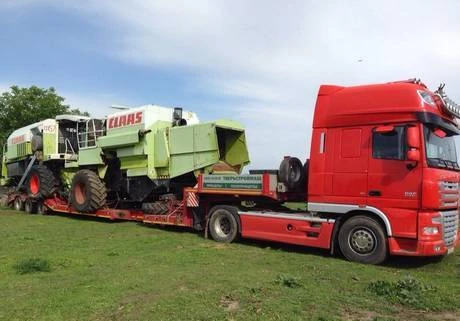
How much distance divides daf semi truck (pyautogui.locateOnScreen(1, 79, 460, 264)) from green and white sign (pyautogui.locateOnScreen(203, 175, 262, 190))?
0.04 meters

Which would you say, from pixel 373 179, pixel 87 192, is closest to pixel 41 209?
pixel 87 192

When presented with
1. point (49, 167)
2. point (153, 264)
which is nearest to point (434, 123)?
point (153, 264)

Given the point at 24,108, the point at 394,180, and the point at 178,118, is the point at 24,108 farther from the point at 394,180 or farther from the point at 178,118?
the point at 394,180

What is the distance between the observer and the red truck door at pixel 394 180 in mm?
9156

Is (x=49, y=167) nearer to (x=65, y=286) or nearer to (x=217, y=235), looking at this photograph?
(x=217, y=235)

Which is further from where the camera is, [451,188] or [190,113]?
[190,113]

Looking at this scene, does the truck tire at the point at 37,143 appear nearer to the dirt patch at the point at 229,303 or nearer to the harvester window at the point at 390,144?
the harvester window at the point at 390,144

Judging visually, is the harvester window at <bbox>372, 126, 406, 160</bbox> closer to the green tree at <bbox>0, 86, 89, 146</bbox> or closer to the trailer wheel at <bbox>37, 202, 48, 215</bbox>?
the trailer wheel at <bbox>37, 202, 48, 215</bbox>

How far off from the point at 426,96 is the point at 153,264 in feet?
18.6

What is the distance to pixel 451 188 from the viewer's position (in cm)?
973

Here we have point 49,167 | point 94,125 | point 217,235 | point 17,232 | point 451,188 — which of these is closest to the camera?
point 451,188

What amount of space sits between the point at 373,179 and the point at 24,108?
32.0 metres

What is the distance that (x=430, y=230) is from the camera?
9.11 m

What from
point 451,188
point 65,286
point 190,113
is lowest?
point 65,286
